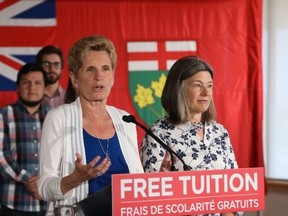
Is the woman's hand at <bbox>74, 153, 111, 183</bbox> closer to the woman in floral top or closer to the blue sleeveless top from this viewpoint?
the blue sleeveless top

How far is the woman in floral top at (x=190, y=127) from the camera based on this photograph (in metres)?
1.94

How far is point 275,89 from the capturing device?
406cm

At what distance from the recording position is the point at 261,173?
58.8 inches

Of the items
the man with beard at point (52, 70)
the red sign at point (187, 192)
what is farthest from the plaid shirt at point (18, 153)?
the red sign at point (187, 192)

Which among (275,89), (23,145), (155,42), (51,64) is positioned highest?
(155,42)

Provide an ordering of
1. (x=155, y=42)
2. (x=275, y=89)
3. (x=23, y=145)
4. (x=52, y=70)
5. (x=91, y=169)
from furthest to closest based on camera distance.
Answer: (x=275, y=89), (x=155, y=42), (x=52, y=70), (x=23, y=145), (x=91, y=169)

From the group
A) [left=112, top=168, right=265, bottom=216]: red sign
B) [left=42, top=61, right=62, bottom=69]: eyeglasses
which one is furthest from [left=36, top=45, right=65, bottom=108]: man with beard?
[left=112, top=168, right=265, bottom=216]: red sign

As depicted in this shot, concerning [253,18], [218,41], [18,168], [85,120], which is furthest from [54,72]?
[85,120]

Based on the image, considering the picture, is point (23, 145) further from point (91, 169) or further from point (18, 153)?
point (91, 169)

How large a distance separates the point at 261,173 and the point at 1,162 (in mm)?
2139

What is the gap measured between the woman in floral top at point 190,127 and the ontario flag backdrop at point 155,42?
143 centimetres

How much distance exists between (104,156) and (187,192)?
0.35m

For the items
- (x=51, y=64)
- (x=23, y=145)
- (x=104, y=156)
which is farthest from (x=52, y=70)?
(x=104, y=156)

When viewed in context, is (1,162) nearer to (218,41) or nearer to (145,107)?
(145,107)
